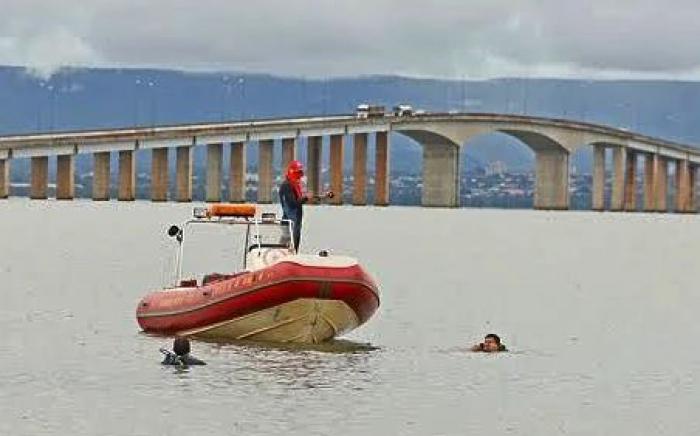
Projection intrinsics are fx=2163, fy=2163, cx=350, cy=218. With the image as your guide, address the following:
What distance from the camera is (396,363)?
4222 cm

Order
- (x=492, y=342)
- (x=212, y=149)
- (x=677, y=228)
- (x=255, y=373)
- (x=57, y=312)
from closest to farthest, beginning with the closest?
(x=255, y=373) < (x=492, y=342) < (x=57, y=312) < (x=677, y=228) < (x=212, y=149)

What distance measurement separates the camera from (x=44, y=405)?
34125 mm

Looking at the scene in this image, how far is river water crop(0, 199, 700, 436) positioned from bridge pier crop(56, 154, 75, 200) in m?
98.9

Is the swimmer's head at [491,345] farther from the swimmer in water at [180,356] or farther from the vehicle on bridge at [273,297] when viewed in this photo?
the swimmer in water at [180,356]

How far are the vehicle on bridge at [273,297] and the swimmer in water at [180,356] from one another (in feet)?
8.78

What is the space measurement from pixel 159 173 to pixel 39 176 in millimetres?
11980

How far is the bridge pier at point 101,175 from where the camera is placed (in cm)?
18839

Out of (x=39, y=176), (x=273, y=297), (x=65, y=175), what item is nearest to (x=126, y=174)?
(x=65, y=175)

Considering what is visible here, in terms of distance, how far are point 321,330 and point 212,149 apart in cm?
15551

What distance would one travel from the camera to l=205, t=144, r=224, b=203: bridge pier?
629 ft

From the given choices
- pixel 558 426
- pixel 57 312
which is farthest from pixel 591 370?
pixel 57 312

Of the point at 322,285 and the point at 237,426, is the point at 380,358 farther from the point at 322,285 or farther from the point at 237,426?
the point at 237,426

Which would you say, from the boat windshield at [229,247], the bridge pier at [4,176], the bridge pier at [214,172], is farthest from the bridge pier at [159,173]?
the boat windshield at [229,247]

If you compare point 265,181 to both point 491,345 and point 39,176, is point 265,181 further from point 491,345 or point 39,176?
point 491,345
